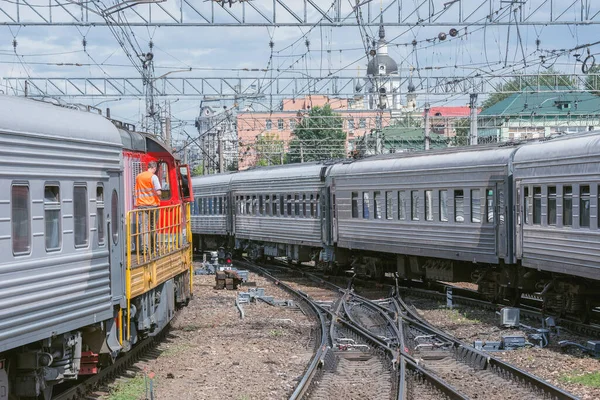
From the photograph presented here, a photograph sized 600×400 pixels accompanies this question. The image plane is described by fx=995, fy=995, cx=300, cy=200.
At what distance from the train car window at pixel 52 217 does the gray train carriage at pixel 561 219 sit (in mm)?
8932

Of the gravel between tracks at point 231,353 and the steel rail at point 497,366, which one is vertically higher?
the steel rail at point 497,366

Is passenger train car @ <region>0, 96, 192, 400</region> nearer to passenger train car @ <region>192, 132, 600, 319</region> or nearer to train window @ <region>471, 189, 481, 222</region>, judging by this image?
passenger train car @ <region>192, 132, 600, 319</region>

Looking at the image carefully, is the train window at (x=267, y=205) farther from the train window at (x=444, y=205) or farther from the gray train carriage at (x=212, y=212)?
the train window at (x=444, y=205)

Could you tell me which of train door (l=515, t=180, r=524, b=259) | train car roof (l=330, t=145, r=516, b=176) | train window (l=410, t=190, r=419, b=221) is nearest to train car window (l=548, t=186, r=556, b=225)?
Answer: train door (l=515, t=180, r=524, b=259)

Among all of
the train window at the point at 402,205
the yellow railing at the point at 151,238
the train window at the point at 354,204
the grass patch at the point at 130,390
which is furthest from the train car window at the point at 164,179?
the train window at the point at 354,204

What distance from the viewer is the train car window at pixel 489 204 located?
19.8m

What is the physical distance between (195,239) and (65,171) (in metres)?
34.1

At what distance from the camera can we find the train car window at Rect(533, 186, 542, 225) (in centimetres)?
1790

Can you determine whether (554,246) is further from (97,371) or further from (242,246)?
(242,246)

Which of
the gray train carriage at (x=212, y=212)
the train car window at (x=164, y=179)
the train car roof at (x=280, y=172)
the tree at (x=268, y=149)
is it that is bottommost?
the gray train carriage at (x=212, y=212)

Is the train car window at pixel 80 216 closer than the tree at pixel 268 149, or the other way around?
the train car window at pixel 80 216

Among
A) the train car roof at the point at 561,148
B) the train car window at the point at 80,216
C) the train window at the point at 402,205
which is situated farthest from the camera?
the train window at the point at 402,205

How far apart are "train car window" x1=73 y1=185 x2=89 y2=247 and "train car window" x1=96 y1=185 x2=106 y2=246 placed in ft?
1.30

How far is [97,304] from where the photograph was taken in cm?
1088
